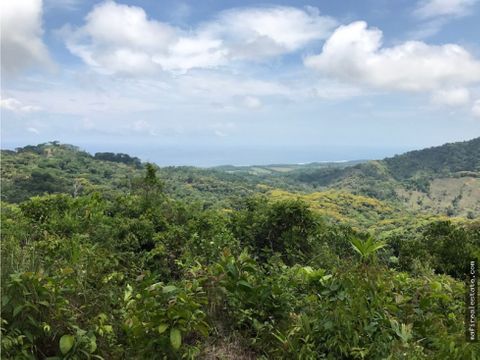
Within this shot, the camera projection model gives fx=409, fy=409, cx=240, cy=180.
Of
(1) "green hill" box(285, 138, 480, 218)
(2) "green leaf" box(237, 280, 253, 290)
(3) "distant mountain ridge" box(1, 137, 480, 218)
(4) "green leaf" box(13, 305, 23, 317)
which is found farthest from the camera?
(1) "green hill" box(285, 138, 480, 218)

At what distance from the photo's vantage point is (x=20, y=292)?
2471 mm

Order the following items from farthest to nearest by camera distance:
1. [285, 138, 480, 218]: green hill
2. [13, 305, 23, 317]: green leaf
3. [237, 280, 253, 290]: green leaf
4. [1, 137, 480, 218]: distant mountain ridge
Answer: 1. [285, 138, 480, 218]: green hill
2. [1, 137, 480, 218]: distant mountain ridge
3. [237, 280, 253, 290]: green leaf
4. [13, 305, 23, 317]: green leaf

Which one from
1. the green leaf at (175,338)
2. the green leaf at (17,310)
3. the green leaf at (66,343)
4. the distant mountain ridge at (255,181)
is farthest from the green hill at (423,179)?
the green leaf at (17,310)

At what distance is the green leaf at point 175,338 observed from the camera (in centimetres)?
238

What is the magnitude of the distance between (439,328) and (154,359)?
211cm

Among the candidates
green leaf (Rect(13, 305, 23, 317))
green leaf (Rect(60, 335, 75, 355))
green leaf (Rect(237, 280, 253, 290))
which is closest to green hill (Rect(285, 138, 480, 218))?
green leaf (Rect(237, 280, 253, 290))

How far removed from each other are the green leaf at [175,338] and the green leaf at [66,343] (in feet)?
1.95

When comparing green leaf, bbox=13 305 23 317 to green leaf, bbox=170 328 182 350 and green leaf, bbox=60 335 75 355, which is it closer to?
green leaf, bbox=60 335 75 355

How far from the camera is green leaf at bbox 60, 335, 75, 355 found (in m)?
2.38

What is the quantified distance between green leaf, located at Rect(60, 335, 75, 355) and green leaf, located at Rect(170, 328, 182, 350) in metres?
0.59

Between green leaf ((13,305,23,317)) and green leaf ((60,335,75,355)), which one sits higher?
green leaf ((13,305,23,317))

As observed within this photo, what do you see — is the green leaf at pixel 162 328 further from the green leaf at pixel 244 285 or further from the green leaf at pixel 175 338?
the green leaf at pixel 244 285

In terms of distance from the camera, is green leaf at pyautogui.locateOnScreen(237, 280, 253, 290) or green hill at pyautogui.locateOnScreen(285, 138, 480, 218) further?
green hill at pyautogui.locateOnScreen(285, 138, 480, 218)

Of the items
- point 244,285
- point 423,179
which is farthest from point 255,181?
point 244,285
